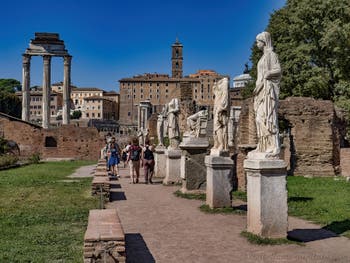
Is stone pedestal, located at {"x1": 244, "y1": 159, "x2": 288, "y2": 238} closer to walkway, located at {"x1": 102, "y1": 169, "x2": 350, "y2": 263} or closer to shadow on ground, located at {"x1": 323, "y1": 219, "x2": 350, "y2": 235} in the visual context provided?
walkway, located at {"x1": 102, "y1": 169, "x2": 350, "y2": 263}

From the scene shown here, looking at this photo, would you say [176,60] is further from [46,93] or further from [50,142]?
[50,142]

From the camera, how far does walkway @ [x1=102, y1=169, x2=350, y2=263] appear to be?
6195mm

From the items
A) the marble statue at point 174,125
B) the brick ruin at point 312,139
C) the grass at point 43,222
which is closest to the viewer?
the grass at point 43,222

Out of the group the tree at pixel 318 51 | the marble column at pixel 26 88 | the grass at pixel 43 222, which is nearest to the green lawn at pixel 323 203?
the grass at pixel 43 222

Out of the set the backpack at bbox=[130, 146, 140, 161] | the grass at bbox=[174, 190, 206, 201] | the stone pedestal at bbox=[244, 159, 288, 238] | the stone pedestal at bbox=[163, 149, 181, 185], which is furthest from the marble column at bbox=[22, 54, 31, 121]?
the stone pedestal at bbox=[244, 159, 288, 238]

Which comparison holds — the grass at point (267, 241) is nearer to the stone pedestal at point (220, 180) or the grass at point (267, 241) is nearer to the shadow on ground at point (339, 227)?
the shadow on ground at point (339, 227)

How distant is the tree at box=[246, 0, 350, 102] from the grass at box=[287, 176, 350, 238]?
12495mm

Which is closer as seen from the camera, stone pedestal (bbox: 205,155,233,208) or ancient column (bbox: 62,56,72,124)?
stone pedestal (bbox: 205,155,233,208)

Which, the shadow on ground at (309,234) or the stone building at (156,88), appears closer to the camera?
the shadow on ground at (309,234)

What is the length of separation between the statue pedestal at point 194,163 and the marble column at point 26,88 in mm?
44885

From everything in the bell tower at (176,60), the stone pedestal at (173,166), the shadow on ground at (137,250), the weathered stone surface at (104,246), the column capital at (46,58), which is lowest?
the shadow on ground at (137,250)

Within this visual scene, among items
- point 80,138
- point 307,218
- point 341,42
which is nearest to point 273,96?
point 307,218

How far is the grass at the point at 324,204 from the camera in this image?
341 inches

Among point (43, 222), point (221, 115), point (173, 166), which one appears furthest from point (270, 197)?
point (173, 166)
